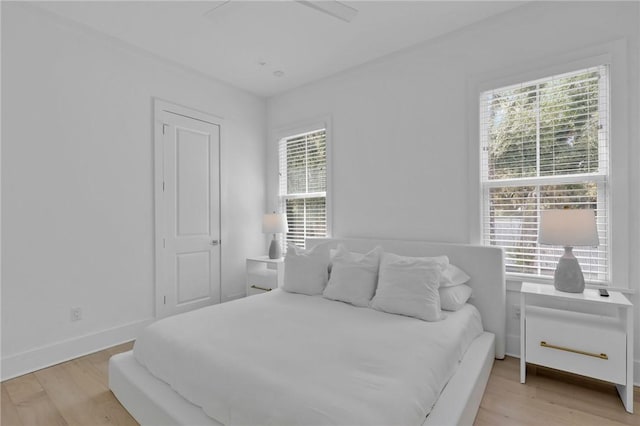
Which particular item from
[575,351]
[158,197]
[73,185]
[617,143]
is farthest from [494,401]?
[73,185]

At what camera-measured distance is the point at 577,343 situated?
2062 mm

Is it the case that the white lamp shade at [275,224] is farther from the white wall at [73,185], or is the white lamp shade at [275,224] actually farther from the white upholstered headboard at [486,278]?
the white upholstered headboard at [486,278]

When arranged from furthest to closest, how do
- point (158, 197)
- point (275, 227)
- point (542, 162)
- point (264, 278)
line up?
point (275, 227)
point (264, 278)
point (158, 197)
point (542, 162)

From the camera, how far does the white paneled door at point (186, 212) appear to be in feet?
11.0

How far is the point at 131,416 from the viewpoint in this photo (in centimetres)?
187

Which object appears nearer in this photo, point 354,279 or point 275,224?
point 354,279

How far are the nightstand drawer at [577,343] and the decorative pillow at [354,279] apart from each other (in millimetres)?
1132

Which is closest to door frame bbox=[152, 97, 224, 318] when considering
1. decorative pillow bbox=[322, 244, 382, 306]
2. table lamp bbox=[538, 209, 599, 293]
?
decorative pillow bbox=[322, 244, 382, 306]

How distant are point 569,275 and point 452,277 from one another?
752 millimetres

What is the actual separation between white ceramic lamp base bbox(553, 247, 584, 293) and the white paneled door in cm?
340

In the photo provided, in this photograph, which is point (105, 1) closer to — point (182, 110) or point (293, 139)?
point (182, 110)

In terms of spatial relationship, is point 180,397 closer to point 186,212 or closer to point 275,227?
point 186,212

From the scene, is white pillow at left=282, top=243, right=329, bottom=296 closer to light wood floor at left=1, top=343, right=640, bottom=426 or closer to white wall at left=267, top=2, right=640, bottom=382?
white wall at left=267, top=2, right=640, bottom=382

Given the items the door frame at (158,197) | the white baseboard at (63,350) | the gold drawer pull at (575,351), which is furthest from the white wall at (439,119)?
the white baseboard at (63,350)
